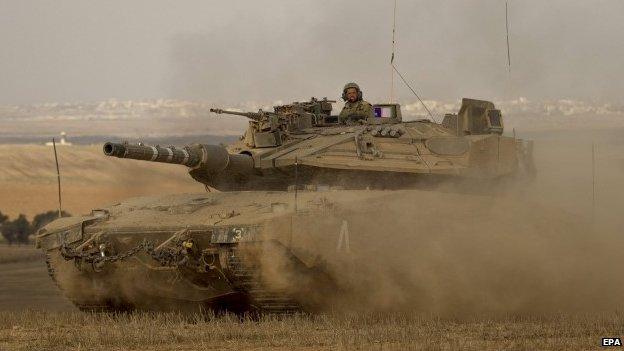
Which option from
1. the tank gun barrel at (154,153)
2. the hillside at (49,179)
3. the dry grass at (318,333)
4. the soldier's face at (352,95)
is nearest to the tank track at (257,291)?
the dry grass at (318,333)

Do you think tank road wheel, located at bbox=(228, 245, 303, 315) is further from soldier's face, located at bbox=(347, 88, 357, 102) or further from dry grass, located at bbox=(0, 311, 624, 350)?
soldier's face, located at bbox=(347, 88, 357, 102)

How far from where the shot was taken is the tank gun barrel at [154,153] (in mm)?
15789

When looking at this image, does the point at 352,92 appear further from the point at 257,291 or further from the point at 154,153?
the point at 257,291

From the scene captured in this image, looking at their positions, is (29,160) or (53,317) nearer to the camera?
(53,317)

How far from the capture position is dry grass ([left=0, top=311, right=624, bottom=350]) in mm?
13578

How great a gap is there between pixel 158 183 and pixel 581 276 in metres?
7.23

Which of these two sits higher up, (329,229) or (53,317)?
(329,229)

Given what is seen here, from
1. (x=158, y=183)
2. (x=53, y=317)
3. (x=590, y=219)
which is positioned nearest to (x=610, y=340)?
(x=590, y=219)

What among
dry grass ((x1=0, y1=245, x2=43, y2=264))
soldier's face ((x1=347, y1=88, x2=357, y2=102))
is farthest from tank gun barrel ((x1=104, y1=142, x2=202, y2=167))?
dry grass ((x1=0, y1=245, x2=43, y2=264))

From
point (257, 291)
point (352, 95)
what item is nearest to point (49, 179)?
point (352, 95)

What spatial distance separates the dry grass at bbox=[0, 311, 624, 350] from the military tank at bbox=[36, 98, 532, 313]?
0.57 m

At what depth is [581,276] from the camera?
18.3m

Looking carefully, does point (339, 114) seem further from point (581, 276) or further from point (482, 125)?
point (581, 276)

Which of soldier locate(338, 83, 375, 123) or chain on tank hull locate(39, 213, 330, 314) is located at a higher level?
soldier locate(338, 83, 375, 123)
